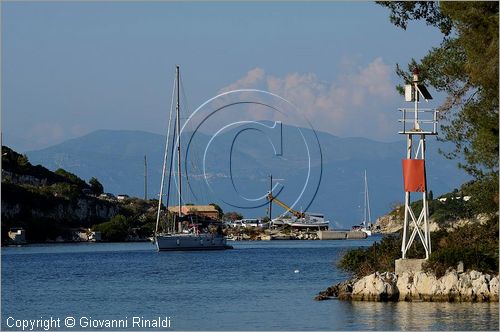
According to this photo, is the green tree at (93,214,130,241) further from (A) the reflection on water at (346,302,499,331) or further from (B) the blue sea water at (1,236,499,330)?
(A) the reflection on water at (346,302,499,331)

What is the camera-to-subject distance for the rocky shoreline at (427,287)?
3272 centimetres

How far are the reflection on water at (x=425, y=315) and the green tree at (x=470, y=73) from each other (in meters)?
3.08

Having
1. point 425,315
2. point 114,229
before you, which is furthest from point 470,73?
point 114,229

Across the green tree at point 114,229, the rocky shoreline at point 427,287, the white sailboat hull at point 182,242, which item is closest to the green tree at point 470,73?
the rocky shoreline at point 427,287

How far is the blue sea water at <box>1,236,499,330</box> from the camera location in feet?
99.0

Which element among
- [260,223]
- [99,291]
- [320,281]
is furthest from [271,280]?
[260,223]

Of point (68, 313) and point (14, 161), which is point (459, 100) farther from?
point (14, 161)

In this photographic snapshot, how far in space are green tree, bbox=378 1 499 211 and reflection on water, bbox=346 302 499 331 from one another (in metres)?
3.08

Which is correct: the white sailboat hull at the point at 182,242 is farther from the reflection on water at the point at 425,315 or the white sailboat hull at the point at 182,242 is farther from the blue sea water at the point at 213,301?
the reflection on water at the point at 425,315

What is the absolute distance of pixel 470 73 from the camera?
2884 cm

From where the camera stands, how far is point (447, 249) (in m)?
33.9

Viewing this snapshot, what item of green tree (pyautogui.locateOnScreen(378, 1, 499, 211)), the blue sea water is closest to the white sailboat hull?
the blue sea water

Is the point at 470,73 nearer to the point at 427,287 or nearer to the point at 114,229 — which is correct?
the point at 427,287

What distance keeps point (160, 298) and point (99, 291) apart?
5.07 meters
